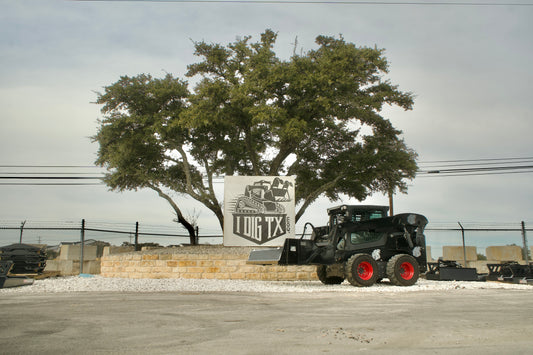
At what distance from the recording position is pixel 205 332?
5.68 metres

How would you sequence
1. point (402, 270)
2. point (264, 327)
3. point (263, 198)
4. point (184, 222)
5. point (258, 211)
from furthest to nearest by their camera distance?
point (184, 222), point (263, 198), point (258, 211), point (402, 270), point (264, 327)

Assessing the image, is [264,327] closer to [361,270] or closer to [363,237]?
[361,270]

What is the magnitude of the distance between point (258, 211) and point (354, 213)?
7.17 meters

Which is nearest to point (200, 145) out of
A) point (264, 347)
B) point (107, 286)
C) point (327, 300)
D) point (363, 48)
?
point (363, 48)

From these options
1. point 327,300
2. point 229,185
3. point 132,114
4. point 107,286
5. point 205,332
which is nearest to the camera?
point 205,332

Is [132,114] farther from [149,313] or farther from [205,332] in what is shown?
[205,332]

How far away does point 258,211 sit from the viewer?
20.7 m

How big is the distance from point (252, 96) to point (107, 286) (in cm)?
1151

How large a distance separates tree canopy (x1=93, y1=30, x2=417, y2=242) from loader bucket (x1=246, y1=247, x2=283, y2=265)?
7.67 m

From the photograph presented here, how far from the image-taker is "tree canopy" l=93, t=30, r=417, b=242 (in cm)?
2180

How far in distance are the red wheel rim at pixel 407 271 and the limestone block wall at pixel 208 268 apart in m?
4.79

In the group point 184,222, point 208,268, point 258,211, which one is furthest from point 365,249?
point 184,222

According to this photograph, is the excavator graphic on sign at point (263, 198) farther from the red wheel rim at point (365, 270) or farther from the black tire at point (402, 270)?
the black tire at point (402, 270)

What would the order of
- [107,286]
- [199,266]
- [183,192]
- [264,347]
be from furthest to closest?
[183,192] < [199,266] < [107,286] < [264,347]
